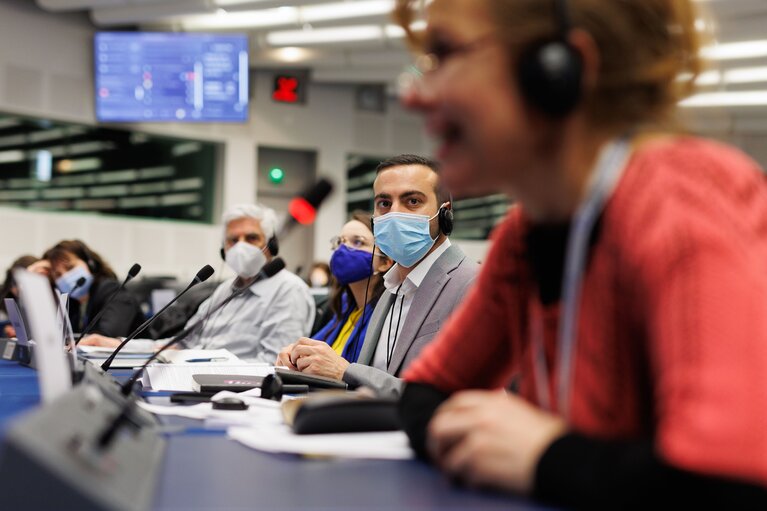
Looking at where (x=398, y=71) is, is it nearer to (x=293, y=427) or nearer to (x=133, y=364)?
(x=133, y=364)

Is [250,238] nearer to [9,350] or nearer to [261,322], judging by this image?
[261,322]

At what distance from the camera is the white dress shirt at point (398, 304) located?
7.28 ft

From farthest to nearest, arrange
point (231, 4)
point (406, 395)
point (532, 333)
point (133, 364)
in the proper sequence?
point (231, 4) < point (133, 364) < point (406, 395) < point (532, 333)

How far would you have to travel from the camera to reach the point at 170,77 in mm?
6746

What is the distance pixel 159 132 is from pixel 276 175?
4.49 ft

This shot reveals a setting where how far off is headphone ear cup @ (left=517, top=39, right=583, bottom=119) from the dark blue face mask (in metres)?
2.30

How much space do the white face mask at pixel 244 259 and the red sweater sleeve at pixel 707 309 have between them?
2.88m

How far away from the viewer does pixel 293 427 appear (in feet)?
3.35

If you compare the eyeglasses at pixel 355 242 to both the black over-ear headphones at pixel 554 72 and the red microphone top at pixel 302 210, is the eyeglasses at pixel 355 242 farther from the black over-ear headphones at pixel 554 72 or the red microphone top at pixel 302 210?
the black over-ear headphones at pixel 554 72

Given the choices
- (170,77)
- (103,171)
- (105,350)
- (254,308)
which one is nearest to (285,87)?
(170,77)

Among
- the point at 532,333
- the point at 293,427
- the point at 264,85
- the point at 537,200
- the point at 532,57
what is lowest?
the point at 293,427

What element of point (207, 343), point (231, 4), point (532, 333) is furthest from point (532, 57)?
point (231, 4)

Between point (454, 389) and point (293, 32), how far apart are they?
6323mm

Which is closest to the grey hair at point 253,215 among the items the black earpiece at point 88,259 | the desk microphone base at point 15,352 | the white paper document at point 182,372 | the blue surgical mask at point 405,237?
the black earpiece at point 88,259
